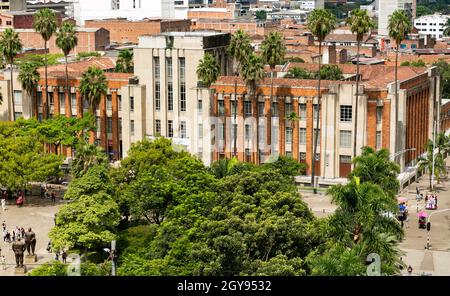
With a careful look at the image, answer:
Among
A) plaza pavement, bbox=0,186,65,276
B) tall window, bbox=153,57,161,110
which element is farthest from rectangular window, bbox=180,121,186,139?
plaza pavement, bbox=0,186,65,276

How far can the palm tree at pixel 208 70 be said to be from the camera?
3295 inches

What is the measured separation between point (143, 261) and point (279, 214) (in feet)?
31.4

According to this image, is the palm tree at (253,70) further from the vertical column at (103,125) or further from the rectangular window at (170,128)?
the vertical column at (103,125)

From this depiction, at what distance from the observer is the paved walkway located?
56500 mm

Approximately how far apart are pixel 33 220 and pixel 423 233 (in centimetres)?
3204

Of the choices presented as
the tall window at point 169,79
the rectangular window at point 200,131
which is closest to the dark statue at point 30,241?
the rectangular window at point 200,131

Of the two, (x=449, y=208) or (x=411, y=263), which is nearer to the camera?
(x=411, y=263)

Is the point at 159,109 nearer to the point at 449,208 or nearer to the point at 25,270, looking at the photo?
the point at 449,208

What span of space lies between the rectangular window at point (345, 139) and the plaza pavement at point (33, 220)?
1117 inches

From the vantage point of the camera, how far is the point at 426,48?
183 metres

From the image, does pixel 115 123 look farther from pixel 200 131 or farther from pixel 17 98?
pixel 17 98

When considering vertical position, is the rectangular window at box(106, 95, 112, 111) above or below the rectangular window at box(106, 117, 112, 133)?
above

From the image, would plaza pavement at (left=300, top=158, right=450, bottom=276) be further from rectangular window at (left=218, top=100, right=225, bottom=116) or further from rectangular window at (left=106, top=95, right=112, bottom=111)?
rectangular window at (left=106, top=95, right=112, bottom=111)
